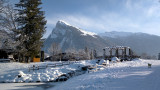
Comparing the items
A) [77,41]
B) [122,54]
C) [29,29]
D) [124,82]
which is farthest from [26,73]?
[77,41]

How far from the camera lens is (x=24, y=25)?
99.5 feet

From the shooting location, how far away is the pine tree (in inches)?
1143

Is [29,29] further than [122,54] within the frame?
No

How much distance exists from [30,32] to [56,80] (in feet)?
46.6

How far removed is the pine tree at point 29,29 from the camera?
95.2 ft

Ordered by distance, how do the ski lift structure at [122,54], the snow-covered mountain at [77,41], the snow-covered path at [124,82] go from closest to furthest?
the snow-covered path at [124,82] → the ski lift structure at [122,54] → the snow-covered mountain at [77,41]

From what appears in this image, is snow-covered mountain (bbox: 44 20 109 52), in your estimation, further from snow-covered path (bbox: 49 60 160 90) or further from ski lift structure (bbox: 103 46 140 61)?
snow-covered path (bbox: 49 60 160 90)

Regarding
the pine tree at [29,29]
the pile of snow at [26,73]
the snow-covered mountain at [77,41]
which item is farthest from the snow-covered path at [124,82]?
the snow-covered mountain at [77,41]

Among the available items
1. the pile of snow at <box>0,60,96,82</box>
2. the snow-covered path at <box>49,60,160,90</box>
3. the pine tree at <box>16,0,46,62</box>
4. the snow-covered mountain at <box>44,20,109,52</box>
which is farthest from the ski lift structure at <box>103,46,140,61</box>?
the snow-covered mountain at <box>44,20,109,52</box>

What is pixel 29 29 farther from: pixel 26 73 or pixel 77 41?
pixel 77 41

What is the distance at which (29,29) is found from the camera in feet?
99.1

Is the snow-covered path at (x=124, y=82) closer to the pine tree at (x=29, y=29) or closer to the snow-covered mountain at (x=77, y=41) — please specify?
the pine tree at (x=29, y=29)

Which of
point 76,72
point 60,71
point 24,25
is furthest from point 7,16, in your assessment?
point 76,72

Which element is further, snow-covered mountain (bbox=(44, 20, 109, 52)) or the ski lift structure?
snow-covered mountain (bbox=(44, 20, 109, 52))
